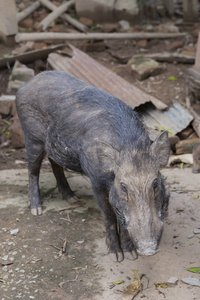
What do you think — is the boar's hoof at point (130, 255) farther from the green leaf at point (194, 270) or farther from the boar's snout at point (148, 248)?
the boar's snout at point (148, 248)

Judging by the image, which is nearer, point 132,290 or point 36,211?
point 132,290

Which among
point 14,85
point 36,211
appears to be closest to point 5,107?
point 14,85

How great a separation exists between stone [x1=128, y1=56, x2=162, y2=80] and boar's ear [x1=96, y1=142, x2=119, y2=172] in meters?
5.02

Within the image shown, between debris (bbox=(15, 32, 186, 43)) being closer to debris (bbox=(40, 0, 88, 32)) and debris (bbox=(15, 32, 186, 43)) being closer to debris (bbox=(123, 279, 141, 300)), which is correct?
debris (bbox=(40, 0, 88, 32))

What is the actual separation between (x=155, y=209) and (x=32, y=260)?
1.31 m

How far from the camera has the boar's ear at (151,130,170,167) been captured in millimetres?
3561

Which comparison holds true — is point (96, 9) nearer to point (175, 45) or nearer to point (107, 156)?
point (175, 45)

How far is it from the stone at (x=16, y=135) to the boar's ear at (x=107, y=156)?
3417 mm

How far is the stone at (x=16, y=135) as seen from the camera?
6875mm

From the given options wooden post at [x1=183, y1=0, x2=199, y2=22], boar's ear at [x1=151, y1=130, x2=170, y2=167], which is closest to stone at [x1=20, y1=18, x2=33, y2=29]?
wooden post at [x1=183, y1=0, x2=199, y2=22]

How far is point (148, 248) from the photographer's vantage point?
3.16m

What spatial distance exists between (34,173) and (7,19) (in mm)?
4668

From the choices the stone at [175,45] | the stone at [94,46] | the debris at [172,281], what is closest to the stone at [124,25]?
the stone at [94,46]

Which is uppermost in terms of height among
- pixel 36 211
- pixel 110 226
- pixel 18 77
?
pixel 110 226
